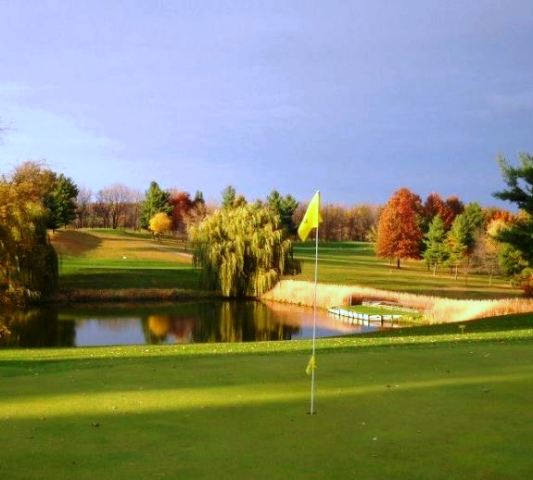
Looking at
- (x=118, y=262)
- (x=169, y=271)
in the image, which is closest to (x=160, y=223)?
(x=118, y=262)

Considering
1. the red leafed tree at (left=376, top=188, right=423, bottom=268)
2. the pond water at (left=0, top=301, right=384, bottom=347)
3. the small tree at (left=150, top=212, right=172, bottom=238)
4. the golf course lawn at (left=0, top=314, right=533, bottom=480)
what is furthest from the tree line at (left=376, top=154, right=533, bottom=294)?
the golf course lawn at (left=0, top=314, right=533, bottom=480)

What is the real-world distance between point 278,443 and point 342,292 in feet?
130

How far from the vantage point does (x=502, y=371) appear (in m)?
10.0

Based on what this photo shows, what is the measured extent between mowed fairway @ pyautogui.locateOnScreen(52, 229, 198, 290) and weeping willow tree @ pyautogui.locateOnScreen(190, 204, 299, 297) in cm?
421

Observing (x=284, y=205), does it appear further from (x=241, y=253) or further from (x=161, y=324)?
(x=161, y=324)

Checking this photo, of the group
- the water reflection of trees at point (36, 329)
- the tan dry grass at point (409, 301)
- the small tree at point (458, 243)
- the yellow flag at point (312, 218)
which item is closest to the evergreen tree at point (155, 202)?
the small tree at point (458, 243)

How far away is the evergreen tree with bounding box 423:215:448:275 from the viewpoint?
69.8m

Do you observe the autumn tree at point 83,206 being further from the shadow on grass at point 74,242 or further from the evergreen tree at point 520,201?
the evergreen tree at point 520,201

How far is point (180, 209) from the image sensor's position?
361ft

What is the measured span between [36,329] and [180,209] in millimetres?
76706

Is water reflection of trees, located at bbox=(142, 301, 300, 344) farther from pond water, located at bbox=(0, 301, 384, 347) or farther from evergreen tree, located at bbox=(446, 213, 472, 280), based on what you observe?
evergreen tree, located at bbox=(446, 213, 472, 280)

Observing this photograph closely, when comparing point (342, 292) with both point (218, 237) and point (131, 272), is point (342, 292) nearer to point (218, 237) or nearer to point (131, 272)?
point (218, 237)

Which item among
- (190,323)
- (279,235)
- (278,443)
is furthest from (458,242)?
(278,443)

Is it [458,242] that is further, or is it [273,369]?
[458,242]
